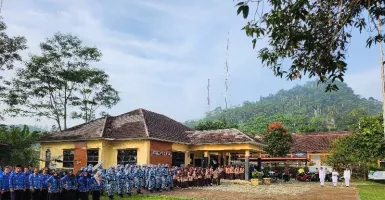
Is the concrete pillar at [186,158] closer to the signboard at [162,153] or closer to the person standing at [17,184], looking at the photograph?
the signboard at [162,153]

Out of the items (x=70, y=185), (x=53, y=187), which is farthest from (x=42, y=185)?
(x=70, y=185)

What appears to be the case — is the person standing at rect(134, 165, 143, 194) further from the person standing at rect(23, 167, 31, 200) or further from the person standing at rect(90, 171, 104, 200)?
the person standing at rect(23, 167, 31, 200)

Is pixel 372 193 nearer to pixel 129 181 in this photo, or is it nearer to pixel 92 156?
pixel 129 181

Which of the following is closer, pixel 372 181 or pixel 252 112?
pixel 372 181

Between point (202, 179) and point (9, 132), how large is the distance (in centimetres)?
1544

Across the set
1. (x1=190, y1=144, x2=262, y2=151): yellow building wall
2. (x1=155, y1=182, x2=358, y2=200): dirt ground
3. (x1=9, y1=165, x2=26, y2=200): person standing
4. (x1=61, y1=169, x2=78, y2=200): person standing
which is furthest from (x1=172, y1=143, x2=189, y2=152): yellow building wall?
(x1=9, y1=165, x2=26, y2=200): person standing

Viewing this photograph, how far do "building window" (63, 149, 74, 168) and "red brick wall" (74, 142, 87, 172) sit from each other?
0.43m

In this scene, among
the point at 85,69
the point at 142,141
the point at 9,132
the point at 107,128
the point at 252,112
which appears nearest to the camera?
the point at 142,141

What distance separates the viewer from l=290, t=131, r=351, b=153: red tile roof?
4344cm

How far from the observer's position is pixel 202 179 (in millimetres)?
24766

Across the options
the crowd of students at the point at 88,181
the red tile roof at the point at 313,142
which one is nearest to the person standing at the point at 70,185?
the crowd of students at the point at 88,181

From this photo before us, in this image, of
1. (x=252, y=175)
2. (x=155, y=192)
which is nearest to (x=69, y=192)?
(x=155, y=192)

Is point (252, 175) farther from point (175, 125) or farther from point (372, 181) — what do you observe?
point (372, 181)

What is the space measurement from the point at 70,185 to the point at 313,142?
35222mm
